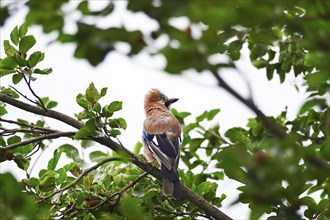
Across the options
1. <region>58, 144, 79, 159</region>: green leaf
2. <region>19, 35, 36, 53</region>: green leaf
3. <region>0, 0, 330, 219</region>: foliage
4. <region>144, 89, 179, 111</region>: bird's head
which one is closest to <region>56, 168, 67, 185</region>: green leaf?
<region>0, 0, 330, 219</region>: foliage

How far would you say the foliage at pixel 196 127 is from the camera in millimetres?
2156

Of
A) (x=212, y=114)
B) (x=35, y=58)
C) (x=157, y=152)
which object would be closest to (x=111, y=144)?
(x=35, y=58)

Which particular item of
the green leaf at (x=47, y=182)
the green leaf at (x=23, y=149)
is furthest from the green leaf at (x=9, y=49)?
the green leaf at (x=47, y=182)

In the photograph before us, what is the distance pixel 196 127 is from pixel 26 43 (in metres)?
2.49

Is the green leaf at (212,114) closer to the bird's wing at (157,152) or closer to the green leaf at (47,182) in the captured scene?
the bird's wing at (157,152)

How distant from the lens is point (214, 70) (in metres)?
2.12

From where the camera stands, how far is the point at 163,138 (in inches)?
318

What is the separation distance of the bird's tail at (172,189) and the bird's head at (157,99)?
5045 millimetres

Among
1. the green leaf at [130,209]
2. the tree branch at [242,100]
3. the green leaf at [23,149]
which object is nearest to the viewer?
the tree branch at [242,100]

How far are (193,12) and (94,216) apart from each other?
132 inches

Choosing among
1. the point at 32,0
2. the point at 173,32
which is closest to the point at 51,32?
the point at 32,0

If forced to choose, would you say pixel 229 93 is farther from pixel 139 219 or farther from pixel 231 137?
pixel 231 137

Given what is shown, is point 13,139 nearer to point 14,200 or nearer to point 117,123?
point 117,123

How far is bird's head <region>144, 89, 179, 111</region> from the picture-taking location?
34.2ft
